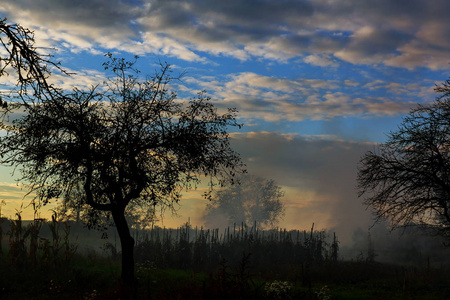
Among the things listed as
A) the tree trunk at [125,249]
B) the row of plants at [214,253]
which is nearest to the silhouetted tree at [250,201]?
the row of plants at [214,253]

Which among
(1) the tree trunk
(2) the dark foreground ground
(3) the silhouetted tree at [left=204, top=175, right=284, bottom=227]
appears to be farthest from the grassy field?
(3) the silhouetted tree at [left=204, top=175, right=284, bottom=227]

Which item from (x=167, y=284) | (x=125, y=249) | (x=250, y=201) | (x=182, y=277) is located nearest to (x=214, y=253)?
(x=182, y=277)

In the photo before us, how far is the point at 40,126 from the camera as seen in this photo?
13867 millimetres

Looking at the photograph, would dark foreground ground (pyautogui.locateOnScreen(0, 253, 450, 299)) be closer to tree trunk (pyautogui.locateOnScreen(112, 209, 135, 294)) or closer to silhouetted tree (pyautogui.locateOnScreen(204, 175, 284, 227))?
tree trunk (pyautogui.locateOnScreen(112, 209, 135, 294))

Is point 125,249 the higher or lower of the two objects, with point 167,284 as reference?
higher

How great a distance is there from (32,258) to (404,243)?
47.1 meters

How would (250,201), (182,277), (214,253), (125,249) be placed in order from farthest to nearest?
1. (250,201)
2. (214,253)
3. (182,277)
4. (125,249)

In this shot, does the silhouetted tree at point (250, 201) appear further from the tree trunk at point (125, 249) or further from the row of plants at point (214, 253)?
the tree trunk at point (125, 249)

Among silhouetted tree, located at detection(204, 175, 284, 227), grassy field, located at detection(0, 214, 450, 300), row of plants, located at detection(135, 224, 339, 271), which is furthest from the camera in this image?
silhouetted tree, located at detection(204, 175, 284, 227)

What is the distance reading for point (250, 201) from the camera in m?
79.1

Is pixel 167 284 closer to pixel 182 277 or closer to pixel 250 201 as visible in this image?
pixel 182 277

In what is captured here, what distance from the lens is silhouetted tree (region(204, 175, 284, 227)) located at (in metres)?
78.0

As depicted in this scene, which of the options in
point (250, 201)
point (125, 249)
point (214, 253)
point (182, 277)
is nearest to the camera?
point (125, 249)

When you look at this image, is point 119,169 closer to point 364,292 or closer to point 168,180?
point 168,180
